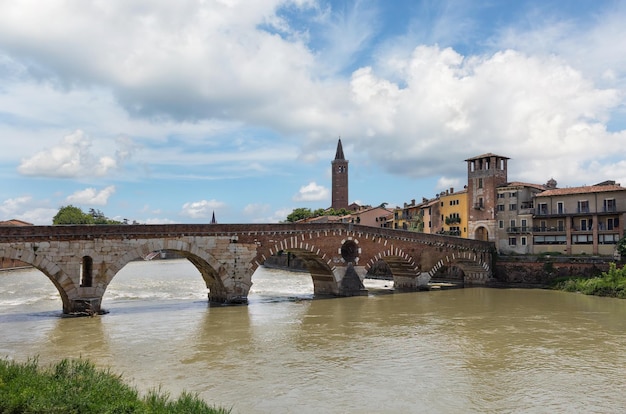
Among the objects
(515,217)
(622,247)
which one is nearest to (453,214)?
(515,217)

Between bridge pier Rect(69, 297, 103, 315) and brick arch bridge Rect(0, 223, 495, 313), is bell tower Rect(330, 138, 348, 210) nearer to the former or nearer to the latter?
brick arch bridge Rect(0, 223, 495, 313)

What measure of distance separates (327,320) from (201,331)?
6.85 m

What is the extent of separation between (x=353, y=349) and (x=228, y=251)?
44.0 ft

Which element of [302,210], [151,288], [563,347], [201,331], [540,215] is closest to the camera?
[563,347]

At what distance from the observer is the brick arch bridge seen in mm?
27328

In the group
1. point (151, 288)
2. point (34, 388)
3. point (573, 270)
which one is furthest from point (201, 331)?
point (573, 270)

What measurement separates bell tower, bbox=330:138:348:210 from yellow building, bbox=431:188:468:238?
56.7 meters

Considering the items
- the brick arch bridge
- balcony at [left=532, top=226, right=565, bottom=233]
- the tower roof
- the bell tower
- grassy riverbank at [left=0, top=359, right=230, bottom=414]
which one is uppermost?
the tower roof

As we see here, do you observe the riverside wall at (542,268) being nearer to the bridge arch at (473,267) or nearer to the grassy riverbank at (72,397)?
the bridge arch at (473,267)

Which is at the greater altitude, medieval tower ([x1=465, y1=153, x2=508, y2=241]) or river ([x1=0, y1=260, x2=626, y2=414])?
medieval tower ([x1=465, y1=153, x2=508, y2=241])

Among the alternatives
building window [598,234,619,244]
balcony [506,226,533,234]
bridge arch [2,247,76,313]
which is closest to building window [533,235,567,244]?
balcony [506,226,533,234]

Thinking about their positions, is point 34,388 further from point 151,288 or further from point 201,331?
point 151,288

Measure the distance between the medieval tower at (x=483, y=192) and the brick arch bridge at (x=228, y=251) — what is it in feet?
21.5

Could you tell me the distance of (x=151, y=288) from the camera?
44.7 m
